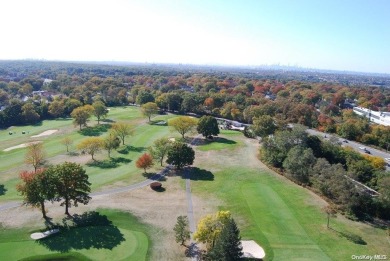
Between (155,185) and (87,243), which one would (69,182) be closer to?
(87,243)

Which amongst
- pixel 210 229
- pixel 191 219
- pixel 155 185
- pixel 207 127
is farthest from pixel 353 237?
pixel 207 127

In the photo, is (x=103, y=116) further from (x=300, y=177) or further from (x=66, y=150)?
(x=300, y=177)

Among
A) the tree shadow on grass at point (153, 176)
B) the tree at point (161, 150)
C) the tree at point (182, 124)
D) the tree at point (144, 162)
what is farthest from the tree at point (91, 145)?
the tree at point (182, 124)

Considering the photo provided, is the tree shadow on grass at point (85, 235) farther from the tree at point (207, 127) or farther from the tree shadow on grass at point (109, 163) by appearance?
the tree at point (207, 127)

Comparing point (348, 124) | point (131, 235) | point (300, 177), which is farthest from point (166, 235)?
point (348, 124)

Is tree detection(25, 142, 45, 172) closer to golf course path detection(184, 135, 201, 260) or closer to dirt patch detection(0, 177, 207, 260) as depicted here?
dirt patch detection(0, 177, 207, 260)

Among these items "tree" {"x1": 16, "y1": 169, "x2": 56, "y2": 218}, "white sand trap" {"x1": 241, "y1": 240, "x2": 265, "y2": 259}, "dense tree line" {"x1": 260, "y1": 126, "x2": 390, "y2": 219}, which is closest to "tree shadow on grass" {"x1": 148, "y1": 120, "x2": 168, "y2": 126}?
"dense tree line" {"x1": 260, "y1": 126, "x2": 390, "y2": 219}
